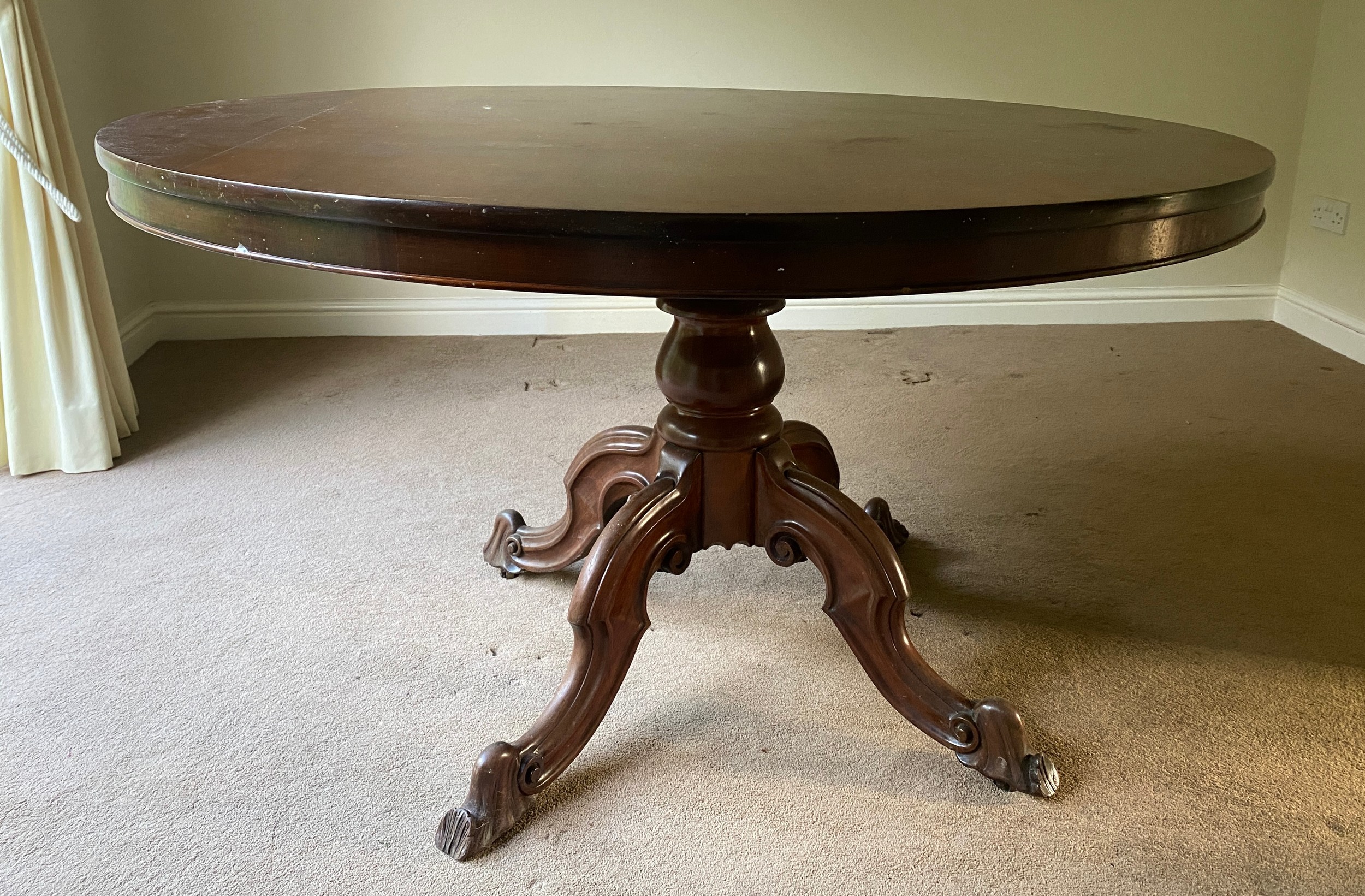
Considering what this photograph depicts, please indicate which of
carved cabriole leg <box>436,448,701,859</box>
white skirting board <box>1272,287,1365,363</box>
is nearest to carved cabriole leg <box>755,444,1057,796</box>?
carved cabriole leg <box>436,448,701,859</box>

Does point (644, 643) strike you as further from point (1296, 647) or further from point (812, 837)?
point (1296, 647)

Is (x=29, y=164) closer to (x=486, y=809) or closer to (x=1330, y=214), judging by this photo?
(x=486, y=809)

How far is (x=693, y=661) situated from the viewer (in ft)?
4.79

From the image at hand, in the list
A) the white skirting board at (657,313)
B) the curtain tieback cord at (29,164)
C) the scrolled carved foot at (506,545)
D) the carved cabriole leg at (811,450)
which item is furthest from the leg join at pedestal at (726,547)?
the white skirting board at (657,313)

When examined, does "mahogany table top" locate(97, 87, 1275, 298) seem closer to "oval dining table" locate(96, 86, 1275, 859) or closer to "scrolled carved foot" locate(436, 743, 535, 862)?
"oval dining table" locate(96, 86, 1275, 859)

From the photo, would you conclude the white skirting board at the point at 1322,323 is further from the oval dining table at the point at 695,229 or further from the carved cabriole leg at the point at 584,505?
the carved cabriole leg at the point at 584,505

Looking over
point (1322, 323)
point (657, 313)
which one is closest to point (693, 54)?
point (657, 313)

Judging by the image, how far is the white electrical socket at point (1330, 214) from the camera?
2.76 metres

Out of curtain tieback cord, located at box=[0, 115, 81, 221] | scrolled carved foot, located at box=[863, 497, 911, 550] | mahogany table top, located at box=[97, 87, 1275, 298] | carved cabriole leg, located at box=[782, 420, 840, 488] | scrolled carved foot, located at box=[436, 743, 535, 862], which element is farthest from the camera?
curtain tieback cord, located at box=[0, 115, 81, 221]

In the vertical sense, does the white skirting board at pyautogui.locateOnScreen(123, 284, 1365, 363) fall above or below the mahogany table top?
below

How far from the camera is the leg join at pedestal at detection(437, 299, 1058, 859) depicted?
3.92 feet

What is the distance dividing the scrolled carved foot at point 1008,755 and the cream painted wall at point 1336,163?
6.77ft

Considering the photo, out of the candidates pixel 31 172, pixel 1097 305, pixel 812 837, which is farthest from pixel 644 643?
pixel 1097 305

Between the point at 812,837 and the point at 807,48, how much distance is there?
84.7 inches
